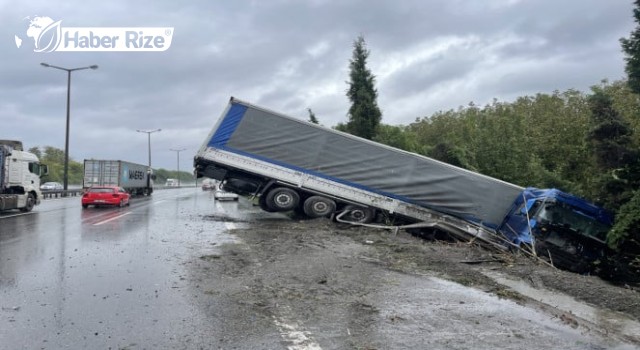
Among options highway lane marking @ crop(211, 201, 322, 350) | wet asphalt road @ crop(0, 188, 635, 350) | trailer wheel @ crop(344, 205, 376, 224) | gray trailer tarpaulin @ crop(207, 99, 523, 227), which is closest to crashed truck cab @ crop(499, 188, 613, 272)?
gray trailer tarpaulin @ crop(207, 99, 523, 227)

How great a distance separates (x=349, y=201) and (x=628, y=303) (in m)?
10.9

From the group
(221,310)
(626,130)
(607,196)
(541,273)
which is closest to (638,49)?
(626,130)

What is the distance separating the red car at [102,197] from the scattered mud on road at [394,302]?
60.8 ft

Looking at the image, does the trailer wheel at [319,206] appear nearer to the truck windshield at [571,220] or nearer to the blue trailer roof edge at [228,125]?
the blue trailer roof edge at [228,125]

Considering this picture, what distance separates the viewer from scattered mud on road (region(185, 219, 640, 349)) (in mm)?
5113

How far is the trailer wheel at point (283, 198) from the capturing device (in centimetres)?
1788

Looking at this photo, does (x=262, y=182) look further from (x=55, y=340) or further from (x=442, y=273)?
(x=55, y=340)

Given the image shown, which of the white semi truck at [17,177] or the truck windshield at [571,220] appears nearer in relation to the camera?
the truck windshield at [571,220]

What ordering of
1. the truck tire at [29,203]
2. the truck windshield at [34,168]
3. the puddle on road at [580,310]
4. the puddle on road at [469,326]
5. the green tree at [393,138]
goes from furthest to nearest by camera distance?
the green tree at [393,138], the truck windshield at [34,168], the truck tire at [29,203], the puddle on road at [580,310], the puddle on road at [469,326]

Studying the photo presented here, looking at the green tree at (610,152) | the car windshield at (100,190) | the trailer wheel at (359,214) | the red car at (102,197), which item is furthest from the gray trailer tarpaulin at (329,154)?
the car windshield at (100,190)

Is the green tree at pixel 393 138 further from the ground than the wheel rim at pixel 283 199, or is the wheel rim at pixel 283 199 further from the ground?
the green tree at pixel 393 138

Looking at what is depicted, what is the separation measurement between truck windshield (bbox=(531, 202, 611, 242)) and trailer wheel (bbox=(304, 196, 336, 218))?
6570 millimetres

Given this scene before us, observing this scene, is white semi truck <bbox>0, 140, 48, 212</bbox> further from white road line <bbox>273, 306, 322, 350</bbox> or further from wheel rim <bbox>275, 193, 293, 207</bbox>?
white road line <bbox>273, 306, 322, 350</bbox>

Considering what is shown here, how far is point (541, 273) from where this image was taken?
9.16 metres
